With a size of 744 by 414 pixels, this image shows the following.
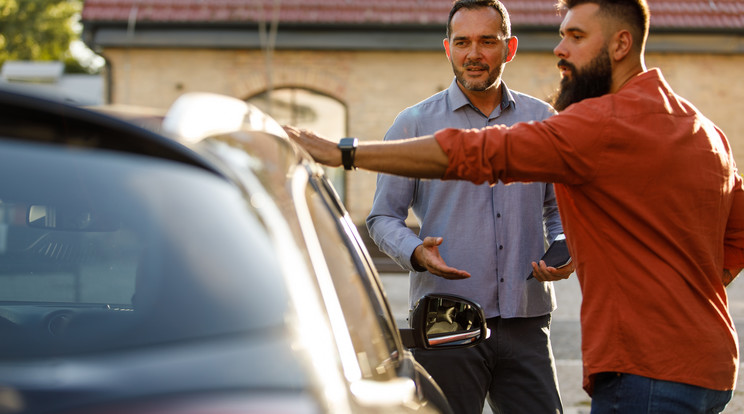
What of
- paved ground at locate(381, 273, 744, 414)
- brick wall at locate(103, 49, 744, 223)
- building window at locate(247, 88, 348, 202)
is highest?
brick wall at locate(103, 49, 744, 223)

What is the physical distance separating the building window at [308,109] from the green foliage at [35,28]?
122 feet

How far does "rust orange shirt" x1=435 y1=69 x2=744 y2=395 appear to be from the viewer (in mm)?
2131

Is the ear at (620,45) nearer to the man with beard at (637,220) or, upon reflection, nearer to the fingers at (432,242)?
the man with beard at (637,220)

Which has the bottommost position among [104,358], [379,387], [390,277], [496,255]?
[390,277]

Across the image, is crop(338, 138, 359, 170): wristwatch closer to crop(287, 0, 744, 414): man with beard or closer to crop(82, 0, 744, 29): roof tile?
crop(287, 0, 744, 414): man with beard

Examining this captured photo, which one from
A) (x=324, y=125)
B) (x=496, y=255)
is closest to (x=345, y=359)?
(x=496, y=255)

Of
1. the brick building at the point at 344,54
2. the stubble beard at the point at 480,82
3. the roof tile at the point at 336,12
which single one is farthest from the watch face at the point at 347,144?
the roof tile at the point at 336,12

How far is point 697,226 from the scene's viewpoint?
2.18 meters

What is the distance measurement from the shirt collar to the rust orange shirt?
3.70 ft

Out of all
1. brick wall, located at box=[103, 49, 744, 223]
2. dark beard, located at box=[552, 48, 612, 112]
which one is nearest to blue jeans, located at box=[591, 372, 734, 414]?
dark beard, located at box=[552, 48, 612, 112]

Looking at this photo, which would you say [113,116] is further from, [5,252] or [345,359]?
[5,252]

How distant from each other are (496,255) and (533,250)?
6.0 inches

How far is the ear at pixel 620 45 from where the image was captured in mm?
2357

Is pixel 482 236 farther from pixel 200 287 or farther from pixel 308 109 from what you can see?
pixel 308 109
